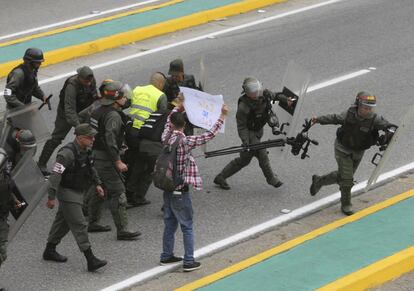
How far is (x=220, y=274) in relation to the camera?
391 inches

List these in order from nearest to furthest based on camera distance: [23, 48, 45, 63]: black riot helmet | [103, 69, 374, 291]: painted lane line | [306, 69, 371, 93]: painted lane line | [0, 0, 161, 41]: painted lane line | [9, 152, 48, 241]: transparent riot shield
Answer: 1. [9, 152, 48, 241]: transparent riot shield
2. [103, 69, 374, 291]: painted lane line
3. [23, 48, 45, 63]: black riot helmet
4. [306, 69, 371, 93]: painted lane line
5. [0, 0, 161, 41]: painted lane line

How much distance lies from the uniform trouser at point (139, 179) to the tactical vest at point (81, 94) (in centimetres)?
102

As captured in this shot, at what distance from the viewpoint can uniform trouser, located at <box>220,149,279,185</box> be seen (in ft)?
39.8

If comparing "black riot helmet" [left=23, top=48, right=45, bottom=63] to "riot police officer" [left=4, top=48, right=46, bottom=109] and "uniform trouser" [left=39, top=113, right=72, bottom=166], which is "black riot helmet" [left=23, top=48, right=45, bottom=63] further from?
"uniform trouser" [left=39, top=113, right=72, bottom=166]

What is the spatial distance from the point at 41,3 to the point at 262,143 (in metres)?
9.14

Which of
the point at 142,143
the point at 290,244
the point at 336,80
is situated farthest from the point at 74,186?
the point at 336,80

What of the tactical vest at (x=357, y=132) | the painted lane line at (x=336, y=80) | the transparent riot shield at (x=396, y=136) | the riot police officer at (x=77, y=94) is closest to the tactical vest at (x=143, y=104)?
the riot police officer at (x=77, y=94)

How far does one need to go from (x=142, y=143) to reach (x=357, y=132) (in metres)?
2.46

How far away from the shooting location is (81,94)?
12133 millimetres

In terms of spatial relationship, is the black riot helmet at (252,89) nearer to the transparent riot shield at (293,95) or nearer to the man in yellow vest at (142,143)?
the transparent riot shield at (293,95)

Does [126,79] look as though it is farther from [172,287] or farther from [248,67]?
[172,287]

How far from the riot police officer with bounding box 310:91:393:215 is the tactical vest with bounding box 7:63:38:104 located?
3.67 metres

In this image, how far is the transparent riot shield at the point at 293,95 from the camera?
1149 cm

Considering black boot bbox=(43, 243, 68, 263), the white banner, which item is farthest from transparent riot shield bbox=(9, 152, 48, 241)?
the white banner
